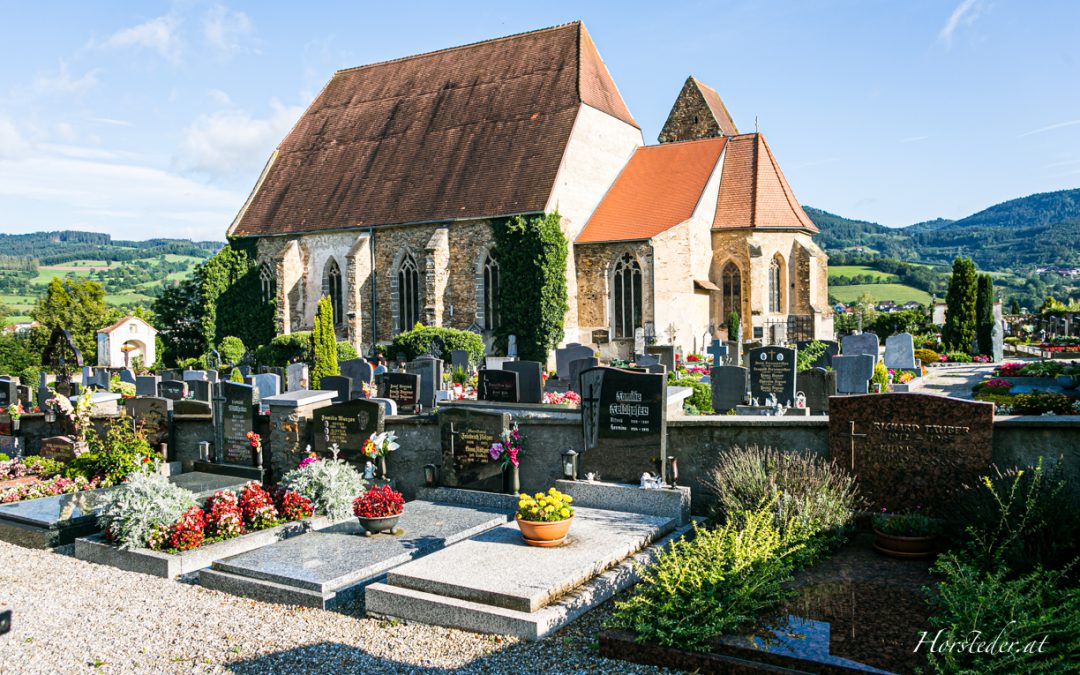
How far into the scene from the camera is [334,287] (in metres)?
34.2

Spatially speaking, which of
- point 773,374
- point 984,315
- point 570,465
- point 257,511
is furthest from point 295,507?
point 984,315

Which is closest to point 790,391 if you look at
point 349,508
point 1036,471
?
point 1036,471

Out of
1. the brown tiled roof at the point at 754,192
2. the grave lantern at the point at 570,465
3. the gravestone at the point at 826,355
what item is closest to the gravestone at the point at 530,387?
the grave lantern at the point at 570,465

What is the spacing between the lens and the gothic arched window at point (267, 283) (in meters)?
35.0

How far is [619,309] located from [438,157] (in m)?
9.70

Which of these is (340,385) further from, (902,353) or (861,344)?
(902,353)

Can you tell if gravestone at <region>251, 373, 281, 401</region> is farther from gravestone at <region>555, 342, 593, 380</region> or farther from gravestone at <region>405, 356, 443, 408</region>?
gravestone at <region>555, 342, 593, 380</region>

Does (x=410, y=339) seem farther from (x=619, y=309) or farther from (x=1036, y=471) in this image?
(x=1036, y=471)

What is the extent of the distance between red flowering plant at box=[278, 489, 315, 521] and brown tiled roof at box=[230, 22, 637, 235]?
19.8m

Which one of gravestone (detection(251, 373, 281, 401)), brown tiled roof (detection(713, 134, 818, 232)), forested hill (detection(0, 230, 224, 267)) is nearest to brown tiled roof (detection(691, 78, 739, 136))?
brown tiled roof (detection(713, 134, 818, 232))

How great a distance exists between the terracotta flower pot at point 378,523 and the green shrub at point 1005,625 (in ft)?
18.2

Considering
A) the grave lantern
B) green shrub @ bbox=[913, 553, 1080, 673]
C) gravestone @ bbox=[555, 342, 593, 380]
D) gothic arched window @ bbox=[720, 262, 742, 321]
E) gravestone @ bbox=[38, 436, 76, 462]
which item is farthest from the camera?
gothic arched window @ bbox=[720, 262, 742, 321]

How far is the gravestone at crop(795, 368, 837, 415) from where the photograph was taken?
543 inches

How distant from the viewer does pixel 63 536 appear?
10.1m
